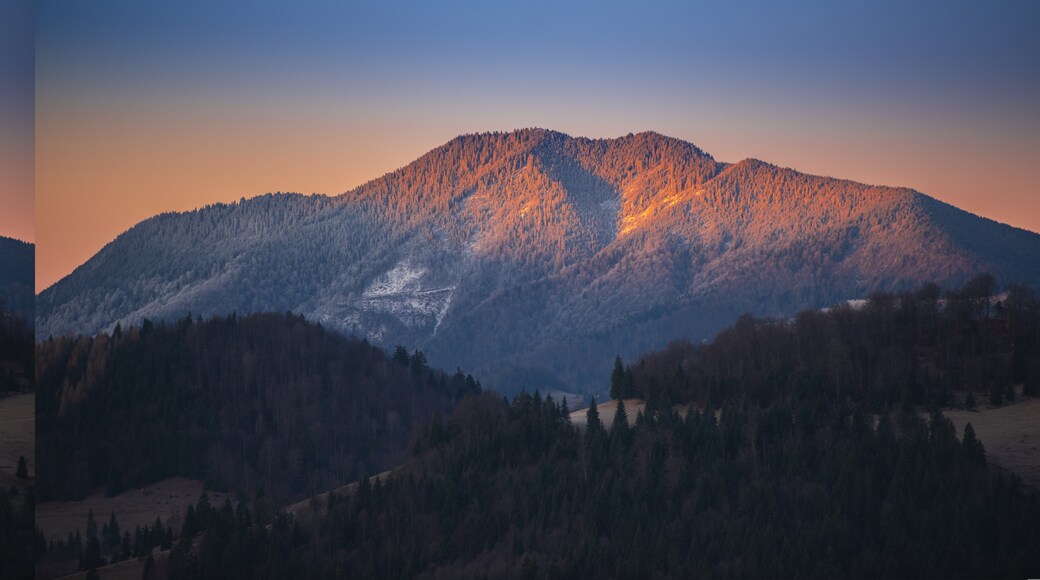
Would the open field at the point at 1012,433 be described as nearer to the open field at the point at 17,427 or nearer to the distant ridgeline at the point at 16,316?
the open field at the point at 17,427

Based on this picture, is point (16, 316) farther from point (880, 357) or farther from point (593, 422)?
point (880, 357)

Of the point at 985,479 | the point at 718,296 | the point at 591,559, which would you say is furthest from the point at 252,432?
the point at 718,296

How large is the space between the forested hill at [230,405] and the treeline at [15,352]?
2885 inches

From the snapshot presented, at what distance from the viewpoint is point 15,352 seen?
961 centimetres

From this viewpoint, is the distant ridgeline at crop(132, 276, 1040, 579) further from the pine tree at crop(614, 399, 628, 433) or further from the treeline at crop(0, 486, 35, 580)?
the treeline at crop(0, 486, 35, 580)

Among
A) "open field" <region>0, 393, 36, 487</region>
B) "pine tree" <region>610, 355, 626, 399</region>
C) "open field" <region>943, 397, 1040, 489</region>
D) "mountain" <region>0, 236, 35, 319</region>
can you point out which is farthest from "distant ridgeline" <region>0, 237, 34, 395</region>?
"pine tree" <region>610, 355, 626, 399</region>

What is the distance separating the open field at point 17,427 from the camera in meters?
9.63

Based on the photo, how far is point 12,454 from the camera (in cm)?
964

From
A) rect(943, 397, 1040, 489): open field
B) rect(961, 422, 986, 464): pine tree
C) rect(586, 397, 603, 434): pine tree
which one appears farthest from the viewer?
rect(586, 397, 603, 434): pine tree

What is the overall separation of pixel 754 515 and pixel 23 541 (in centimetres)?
4375

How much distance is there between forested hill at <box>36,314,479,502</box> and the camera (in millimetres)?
87062

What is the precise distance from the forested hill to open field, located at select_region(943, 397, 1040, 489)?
39203 mm

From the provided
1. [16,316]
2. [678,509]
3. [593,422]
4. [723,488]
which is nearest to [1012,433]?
[723,488]

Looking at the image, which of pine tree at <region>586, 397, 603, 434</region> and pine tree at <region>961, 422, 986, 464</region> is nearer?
pine tree at <region>961, 422, 986, 464</region>
